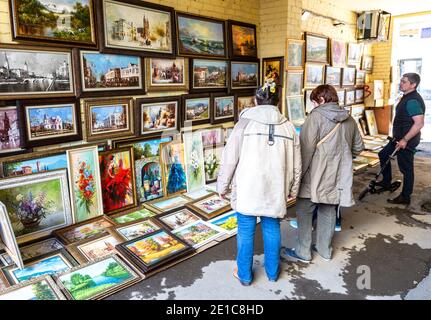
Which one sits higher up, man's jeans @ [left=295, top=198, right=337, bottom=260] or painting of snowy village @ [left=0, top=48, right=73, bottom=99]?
painting of snowy village @ [left=0, top=48, right=73, bottom=99]

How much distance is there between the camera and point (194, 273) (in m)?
2.63

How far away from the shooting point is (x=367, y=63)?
7.97m

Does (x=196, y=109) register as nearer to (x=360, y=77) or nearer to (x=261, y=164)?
(x=261, y=164)

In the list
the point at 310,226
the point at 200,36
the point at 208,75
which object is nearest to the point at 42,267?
the point at 310,226

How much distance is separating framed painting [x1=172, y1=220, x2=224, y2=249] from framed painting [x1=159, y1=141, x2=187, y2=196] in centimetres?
76

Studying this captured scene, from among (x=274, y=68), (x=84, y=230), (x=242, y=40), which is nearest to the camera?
(x=84, y=230)

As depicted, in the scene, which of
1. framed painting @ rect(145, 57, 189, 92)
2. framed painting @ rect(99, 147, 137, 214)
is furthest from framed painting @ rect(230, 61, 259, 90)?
framed painting @ rect(99, 147, 137, 214)

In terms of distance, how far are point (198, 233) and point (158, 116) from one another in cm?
142

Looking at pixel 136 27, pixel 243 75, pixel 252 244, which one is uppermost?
pixel 136 27

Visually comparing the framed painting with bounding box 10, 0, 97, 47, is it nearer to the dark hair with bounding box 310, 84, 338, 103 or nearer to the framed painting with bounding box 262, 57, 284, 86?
the dark hair with bounding box 310, 84, 338, 103

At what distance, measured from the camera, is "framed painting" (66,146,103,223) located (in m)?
3.07

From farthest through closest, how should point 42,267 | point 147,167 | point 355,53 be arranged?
point 355,53 → point 147,167 → point 42,267

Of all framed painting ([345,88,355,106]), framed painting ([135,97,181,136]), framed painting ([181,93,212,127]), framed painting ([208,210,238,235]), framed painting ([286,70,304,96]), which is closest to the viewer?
framed painting ([208,210,238,235])

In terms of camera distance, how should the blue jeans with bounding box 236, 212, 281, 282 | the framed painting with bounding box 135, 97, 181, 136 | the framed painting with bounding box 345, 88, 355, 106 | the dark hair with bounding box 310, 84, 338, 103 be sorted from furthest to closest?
the framed painting with bounding box 345, 88, 355, 106
the framed painting with bounding box 135, 97, 181, 136
the dark hair with bounding box 310, 84, 338, 103
the blue jeans with bounding box 236, 212, 281, 282
